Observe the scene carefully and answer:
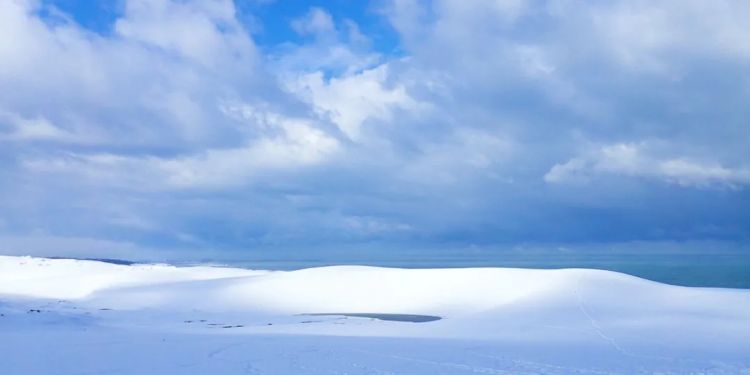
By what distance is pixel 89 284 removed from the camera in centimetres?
3484

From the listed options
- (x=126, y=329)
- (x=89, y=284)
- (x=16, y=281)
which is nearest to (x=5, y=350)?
(x=126, y=329)

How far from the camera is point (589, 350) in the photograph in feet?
47.5

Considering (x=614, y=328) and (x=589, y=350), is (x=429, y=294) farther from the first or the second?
(x=589, y=350)

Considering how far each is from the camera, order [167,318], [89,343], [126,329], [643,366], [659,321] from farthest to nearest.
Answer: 1. [167,318]
2. [659,321]
3. [126,329]
4. [89,343]
5. [643,366]

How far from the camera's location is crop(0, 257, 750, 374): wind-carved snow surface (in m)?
12.2

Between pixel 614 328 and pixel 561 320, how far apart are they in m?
2.19

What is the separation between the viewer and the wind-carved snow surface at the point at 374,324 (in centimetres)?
1220

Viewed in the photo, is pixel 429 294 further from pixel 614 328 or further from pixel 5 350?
pixel 5 350

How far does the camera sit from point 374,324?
20531 millimetres

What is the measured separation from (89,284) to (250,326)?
18.9 meters

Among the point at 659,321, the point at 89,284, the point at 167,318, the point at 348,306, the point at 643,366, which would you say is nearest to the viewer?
the point at 643,366

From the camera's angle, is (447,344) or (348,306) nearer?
(447,344)

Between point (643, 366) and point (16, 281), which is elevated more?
point (16, 281)

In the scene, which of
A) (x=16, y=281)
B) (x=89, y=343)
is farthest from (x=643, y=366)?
(x=16, y=281)
